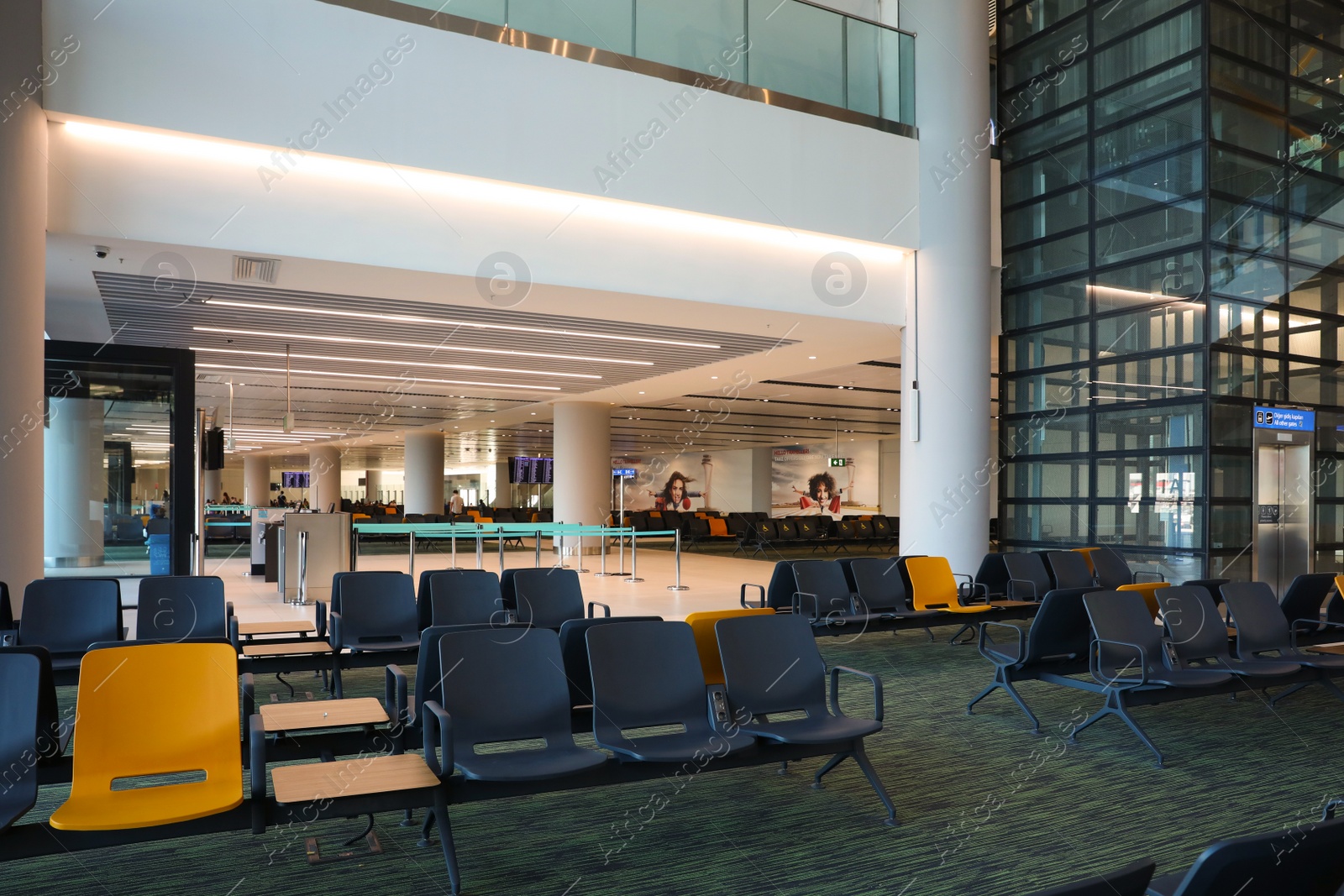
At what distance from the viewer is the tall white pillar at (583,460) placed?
1839 centimetres

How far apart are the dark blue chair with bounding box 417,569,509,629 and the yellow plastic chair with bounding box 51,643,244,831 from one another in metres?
2.49

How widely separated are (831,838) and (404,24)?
700cm

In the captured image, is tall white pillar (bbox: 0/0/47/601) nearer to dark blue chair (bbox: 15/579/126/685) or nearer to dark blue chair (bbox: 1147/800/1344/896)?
dark blue chair (bbox: 15/579/126/685)

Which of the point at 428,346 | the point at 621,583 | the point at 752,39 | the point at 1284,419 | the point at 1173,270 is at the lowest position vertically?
the point at 621,583

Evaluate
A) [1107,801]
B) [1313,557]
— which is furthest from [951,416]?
[1107,801]

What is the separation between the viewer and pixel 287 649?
5.44 m

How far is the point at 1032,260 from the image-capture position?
1164cm

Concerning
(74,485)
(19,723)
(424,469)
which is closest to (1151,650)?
(19,723)

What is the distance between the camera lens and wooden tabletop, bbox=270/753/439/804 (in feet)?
9.74

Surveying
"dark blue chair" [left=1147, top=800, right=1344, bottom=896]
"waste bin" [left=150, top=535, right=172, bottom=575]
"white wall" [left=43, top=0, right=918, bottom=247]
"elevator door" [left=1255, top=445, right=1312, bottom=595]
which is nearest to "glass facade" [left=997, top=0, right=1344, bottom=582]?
"elevator door" [left=1255, top=445, right=1312, bottom=595]

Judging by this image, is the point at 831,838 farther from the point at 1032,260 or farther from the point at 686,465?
the point at 686,465

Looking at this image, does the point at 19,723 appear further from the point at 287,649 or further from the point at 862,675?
the point at 862,675

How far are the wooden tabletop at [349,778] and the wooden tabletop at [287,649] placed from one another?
2.10 meters

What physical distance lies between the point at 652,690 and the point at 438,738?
0.88 meters
